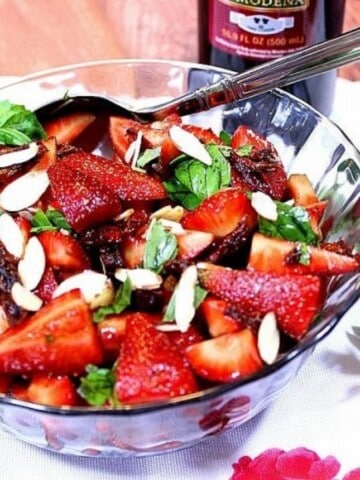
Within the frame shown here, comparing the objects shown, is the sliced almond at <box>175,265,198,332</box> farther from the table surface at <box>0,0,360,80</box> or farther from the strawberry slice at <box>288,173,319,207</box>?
the table surface at <box>0,0,360,80</box>

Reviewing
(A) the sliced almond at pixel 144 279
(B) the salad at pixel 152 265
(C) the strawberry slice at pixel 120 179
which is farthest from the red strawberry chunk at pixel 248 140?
(A) the sliced almond at pixel 144 279

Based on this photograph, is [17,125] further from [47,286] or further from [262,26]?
[262,26]

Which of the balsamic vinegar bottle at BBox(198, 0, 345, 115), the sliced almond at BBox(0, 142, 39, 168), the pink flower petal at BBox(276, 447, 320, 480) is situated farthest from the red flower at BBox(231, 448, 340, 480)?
the balsamic vinegar bottle at BBox(198, 0, 345, 115)

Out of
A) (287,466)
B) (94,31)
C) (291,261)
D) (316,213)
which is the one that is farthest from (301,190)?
(94,31)

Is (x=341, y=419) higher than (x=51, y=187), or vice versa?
(x=51, y=187)

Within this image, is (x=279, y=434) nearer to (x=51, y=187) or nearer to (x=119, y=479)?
(x=119, y=479)

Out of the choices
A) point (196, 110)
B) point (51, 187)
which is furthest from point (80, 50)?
point (51, 187)
